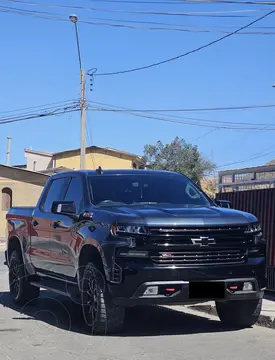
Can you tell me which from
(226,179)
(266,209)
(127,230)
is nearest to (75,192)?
(127,230)

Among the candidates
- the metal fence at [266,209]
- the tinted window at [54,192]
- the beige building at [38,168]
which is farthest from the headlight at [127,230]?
the beige building at [38,168]

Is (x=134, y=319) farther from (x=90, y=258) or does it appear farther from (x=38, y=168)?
(x=38, y=168)

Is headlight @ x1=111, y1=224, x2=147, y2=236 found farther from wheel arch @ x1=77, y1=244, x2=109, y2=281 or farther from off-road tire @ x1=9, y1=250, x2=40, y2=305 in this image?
off-road tire @ x1=9, y1=250, x2=40, y2=305

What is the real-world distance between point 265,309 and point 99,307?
9.77ft

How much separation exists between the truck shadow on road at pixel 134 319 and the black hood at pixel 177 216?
4.92 ft

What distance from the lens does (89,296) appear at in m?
7.03

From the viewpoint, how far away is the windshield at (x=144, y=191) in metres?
7.59

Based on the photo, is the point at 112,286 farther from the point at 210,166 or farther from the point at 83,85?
the point at 210,166

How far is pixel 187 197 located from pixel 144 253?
1.74 meters

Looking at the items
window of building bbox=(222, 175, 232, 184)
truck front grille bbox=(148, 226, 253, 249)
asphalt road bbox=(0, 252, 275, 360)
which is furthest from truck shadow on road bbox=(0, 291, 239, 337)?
window of building bbox=(222, 175, 232, 184)

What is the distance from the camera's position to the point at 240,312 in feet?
24.6

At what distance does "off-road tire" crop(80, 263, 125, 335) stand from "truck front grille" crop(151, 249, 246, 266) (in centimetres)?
74

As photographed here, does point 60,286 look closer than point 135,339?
No

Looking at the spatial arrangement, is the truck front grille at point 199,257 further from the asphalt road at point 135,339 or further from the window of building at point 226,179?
the window of building at point 226,179
